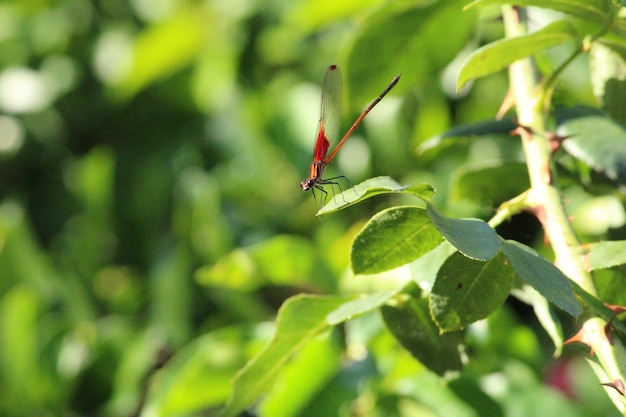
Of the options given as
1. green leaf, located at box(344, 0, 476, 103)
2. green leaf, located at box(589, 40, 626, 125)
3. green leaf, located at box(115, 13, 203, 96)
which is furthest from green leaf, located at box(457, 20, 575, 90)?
green leaf, located at box(115, 13, 203, 96)

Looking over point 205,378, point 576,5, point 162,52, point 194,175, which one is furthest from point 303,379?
point 162,52

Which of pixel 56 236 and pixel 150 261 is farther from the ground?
pixel 56 236

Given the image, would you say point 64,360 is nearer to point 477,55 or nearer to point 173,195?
point 173,195

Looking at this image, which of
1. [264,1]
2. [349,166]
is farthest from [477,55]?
Answer: [264,1]

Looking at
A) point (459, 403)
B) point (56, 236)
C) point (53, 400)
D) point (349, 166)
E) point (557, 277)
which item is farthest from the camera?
point (56, 236)

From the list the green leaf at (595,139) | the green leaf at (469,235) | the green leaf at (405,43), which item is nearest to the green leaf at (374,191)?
the green leaf at (469,235)

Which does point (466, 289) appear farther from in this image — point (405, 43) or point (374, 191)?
point (405, 43)
